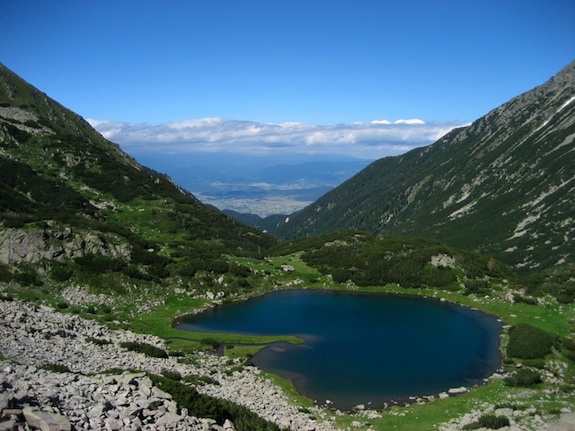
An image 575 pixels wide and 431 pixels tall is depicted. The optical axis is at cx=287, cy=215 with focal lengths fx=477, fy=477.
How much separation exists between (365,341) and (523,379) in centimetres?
1772

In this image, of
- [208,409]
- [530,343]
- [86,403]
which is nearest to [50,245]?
[208,409]

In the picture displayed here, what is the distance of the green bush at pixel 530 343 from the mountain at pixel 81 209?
49496 mm

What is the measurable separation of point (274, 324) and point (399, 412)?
90.1 ft

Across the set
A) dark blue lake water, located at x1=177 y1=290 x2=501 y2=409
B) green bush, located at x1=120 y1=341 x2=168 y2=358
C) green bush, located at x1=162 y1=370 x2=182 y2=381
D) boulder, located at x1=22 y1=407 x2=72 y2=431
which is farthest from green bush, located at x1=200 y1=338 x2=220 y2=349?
boulder, located at x1=22 y1=407 x2=72 y2=431

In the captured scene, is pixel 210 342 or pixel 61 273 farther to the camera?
pixel 61 273

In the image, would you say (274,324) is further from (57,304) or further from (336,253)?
(336,253)

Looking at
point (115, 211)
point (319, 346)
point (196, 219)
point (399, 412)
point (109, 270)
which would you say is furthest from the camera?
point (196, 219)

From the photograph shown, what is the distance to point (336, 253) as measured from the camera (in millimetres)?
95688

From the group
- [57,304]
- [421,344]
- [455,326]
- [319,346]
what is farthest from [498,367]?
[57,304]

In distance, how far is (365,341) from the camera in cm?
Answer: 5541

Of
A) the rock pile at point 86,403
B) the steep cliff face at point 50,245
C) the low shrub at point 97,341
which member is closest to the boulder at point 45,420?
the rock pile at point 86,403

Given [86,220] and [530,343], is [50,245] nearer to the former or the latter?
[86,220]

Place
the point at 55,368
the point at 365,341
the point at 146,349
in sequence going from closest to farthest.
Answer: the point at 55,368, the point at 146,349, the point at 365,341

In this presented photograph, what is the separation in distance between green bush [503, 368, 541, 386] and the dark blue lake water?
2.82 meters
